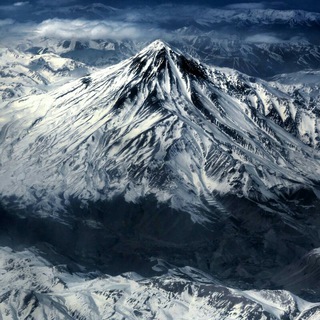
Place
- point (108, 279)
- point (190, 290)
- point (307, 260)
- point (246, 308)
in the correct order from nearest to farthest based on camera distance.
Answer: point (246, 308) < point (190, 290) < point (108, 279) < point (307, 260)

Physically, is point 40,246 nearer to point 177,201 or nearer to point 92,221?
point 92,221

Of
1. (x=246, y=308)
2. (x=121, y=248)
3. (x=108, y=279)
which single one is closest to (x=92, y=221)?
(x=121, y=248)

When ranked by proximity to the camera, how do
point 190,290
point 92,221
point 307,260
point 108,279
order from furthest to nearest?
point 92,221 < point 307,260 < point 108,279 < point 190,290

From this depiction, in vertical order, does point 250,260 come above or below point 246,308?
below

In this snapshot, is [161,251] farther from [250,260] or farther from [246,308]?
[246,308]

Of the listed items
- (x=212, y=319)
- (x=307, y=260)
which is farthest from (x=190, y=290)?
(x=307, y=260)

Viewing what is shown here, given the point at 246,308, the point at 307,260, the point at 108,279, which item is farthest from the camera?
the point at 307,260

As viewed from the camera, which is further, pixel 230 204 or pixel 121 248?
pixel 230 204

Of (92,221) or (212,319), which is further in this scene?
(92,221)

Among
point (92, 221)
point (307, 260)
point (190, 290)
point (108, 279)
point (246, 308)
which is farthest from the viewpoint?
point (92, 221)
